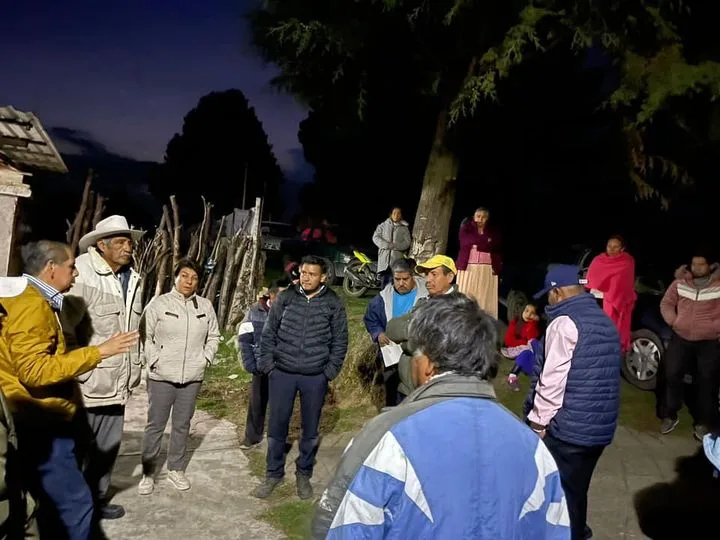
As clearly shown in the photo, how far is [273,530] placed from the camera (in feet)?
15.0

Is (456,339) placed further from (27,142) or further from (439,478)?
(27,142)

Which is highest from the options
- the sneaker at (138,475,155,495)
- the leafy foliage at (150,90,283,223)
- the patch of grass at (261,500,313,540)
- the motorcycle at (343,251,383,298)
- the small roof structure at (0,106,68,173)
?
the leafy foliage at (150,90,283,223)

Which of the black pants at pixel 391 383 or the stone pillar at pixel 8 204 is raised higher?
the stone pillar at pixel 8 204

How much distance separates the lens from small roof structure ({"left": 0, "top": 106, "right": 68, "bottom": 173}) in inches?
235

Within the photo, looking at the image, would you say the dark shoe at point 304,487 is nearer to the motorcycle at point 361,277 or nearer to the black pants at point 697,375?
the black pants at point 697,375

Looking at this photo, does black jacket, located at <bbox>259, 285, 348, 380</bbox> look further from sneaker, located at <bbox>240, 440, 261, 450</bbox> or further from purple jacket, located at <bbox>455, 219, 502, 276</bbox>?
purple jacket, located at <bbox>455, 219, 502, 276</bbox>

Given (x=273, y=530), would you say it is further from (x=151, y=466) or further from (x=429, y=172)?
(x=429, y=172)

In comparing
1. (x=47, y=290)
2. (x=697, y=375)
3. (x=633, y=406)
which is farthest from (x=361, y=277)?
(x=47, y=290)

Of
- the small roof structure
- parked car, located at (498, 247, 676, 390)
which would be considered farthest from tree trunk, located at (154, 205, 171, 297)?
parked car, located at (498, 247, 676, 390)

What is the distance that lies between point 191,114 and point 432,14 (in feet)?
96.6

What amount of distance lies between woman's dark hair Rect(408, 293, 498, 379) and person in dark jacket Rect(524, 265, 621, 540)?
5.69 ft

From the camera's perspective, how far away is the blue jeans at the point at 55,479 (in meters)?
3.42

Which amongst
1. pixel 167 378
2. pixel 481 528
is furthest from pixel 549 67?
pixel 481 528

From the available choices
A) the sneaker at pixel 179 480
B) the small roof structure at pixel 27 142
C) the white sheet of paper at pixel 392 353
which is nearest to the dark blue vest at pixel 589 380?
the white sheet of paper at pixel 392 353
